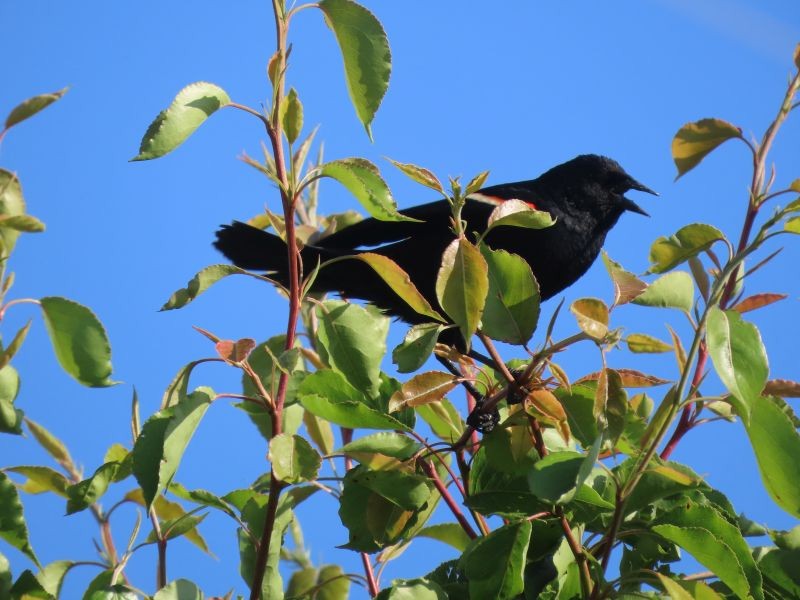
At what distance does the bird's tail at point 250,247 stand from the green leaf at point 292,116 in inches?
81.7

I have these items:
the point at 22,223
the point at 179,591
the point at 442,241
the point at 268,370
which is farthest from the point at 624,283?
the point at 442,241

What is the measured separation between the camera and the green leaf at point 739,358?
1247 mm

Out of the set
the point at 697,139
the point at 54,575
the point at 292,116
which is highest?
the point at 697,139

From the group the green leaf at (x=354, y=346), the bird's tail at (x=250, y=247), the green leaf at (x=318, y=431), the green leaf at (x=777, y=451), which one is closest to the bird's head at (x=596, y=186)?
the bird's tail at (x=250, y=247)

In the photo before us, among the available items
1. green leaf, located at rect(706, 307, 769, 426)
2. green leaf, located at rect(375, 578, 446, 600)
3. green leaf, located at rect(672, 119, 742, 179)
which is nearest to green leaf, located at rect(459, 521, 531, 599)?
green leaf, located at rect(375, 578, 446, 600)

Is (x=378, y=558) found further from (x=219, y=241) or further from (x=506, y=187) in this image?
(x=506, y=187)

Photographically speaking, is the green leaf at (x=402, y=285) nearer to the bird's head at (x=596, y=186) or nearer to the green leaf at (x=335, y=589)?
the green leaf at (x=335, y=589)

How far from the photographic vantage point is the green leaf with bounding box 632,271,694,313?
164cm

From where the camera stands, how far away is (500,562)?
4.84ft

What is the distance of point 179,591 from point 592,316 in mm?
904

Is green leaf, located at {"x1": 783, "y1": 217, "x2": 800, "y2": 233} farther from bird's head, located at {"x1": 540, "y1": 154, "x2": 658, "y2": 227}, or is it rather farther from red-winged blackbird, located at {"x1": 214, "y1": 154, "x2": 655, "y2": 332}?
bird's head, located at {"x1": 540, "y1": 154, "x2": 658, "y2": 227}

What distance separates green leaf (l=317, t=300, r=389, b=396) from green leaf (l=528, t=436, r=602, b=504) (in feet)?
1.16

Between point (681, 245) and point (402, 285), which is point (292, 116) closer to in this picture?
point (402, 285)

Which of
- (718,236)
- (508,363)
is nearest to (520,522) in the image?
(718,236)
